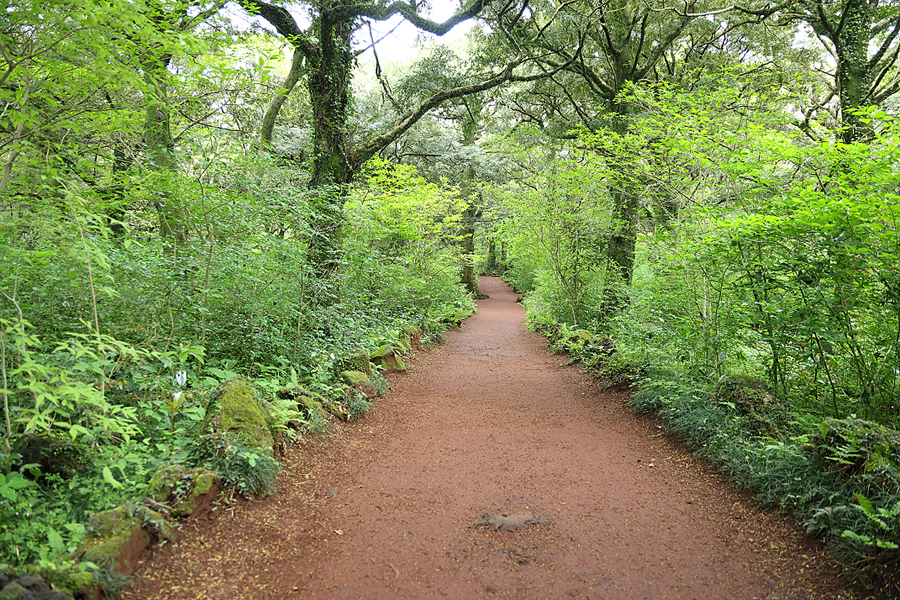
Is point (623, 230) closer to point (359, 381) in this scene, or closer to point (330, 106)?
point (330, 106)

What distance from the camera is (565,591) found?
263 cm

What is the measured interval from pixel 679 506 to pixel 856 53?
28.0ft

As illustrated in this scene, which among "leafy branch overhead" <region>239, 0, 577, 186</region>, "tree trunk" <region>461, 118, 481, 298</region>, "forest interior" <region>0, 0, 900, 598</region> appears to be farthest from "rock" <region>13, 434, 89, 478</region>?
"tree trunk" <region>461, 118, 481, 298</region>

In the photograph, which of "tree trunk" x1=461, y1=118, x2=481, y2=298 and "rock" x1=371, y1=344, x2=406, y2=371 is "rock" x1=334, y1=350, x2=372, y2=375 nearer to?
"rock" x1=371, y1=344, x2=406, y2=371

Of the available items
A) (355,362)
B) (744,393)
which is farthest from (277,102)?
(744,393)

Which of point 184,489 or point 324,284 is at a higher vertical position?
point 324,284

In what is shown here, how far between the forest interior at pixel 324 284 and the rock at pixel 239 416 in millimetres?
21

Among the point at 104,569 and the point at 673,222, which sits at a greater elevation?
the point at 673,222

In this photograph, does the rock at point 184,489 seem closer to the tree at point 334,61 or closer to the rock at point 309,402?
the rock at point 309,402

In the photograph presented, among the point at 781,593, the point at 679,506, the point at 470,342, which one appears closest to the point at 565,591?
the point at 781,593

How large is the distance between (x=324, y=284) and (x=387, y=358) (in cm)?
197

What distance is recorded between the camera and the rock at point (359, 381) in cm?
574

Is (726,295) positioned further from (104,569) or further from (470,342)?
(470,342)

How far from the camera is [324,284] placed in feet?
19.2
